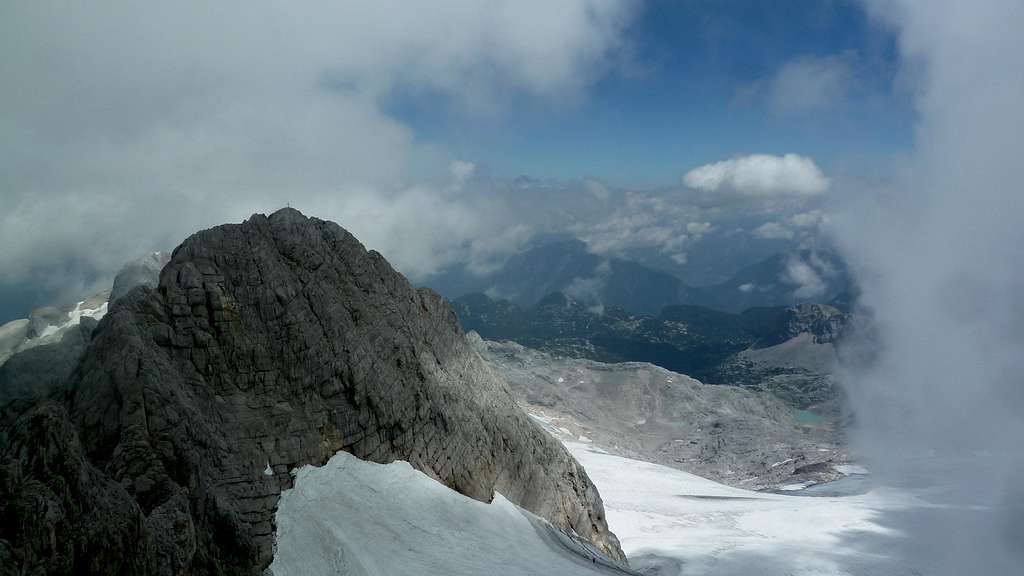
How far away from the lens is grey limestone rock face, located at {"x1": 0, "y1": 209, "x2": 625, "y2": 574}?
19797 millimetres

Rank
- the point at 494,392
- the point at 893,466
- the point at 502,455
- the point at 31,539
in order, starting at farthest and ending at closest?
the point at 893,466
the point at 494,392
the point at 502,455
the point at 31,539

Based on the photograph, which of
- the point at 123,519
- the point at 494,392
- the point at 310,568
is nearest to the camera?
the point at 123,519

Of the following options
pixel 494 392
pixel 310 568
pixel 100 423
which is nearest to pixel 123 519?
pixel 100 423

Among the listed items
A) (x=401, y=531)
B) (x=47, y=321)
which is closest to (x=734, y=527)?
(x=401, y=531)

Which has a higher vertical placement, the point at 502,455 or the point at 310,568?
the point at 502,455

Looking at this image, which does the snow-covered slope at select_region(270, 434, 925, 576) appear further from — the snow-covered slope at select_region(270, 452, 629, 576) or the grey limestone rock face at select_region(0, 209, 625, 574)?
the grey limestone rock face at select_region(0, 209, 625, 574)

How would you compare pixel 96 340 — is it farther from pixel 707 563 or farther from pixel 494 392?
pixel 707 563

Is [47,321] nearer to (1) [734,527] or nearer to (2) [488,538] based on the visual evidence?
(2) [488,538]

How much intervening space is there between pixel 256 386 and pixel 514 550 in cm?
2005

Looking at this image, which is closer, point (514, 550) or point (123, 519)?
point (123, 519)

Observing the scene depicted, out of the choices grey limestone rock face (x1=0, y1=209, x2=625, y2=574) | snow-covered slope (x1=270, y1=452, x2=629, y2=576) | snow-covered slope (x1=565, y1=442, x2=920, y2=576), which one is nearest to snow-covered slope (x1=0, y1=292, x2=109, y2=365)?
grey limestone rock face (x1=0, y1=209, x2=625, y2=574)

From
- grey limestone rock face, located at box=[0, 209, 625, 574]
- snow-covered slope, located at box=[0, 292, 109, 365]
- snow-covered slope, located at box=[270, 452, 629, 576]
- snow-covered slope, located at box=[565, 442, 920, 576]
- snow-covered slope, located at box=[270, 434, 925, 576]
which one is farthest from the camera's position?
snow-covered slope, located at box=[0, 292, 109, 365]

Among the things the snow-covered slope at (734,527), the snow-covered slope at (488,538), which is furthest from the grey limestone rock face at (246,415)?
the snow-covered slope at (734,527)

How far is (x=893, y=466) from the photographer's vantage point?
7210 inches
